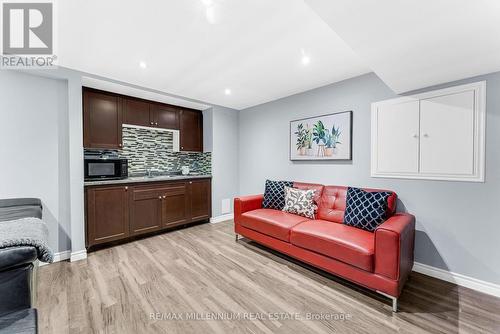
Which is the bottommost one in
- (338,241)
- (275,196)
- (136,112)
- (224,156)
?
(338,241)

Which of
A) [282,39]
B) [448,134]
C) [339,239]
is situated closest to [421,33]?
[282,39]

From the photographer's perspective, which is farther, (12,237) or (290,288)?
(290,288)

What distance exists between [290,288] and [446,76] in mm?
2472

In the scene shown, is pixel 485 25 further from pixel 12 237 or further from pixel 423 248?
pixel 12 237

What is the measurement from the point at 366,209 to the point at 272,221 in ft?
3.44

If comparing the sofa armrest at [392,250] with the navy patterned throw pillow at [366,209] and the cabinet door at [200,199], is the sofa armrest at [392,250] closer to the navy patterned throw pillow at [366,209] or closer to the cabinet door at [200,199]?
the navy patterned throw pillow at [366,209]

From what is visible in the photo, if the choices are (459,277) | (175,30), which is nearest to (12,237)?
(175,30)

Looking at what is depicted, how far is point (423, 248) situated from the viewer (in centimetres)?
224

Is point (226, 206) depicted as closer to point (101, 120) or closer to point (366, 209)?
point (101, 120)

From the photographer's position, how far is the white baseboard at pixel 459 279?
6.14 feet

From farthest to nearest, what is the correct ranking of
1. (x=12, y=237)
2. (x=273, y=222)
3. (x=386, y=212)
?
(x=273, y=222), (x=386, y=212), (x=12, y=237)

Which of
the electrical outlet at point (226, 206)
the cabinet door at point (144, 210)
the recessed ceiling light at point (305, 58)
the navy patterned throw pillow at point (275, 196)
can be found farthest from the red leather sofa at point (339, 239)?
the recessed ceiling light at point (305, 58)

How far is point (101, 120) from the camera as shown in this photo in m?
2.98

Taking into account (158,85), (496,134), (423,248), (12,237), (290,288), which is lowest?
(290,288)
